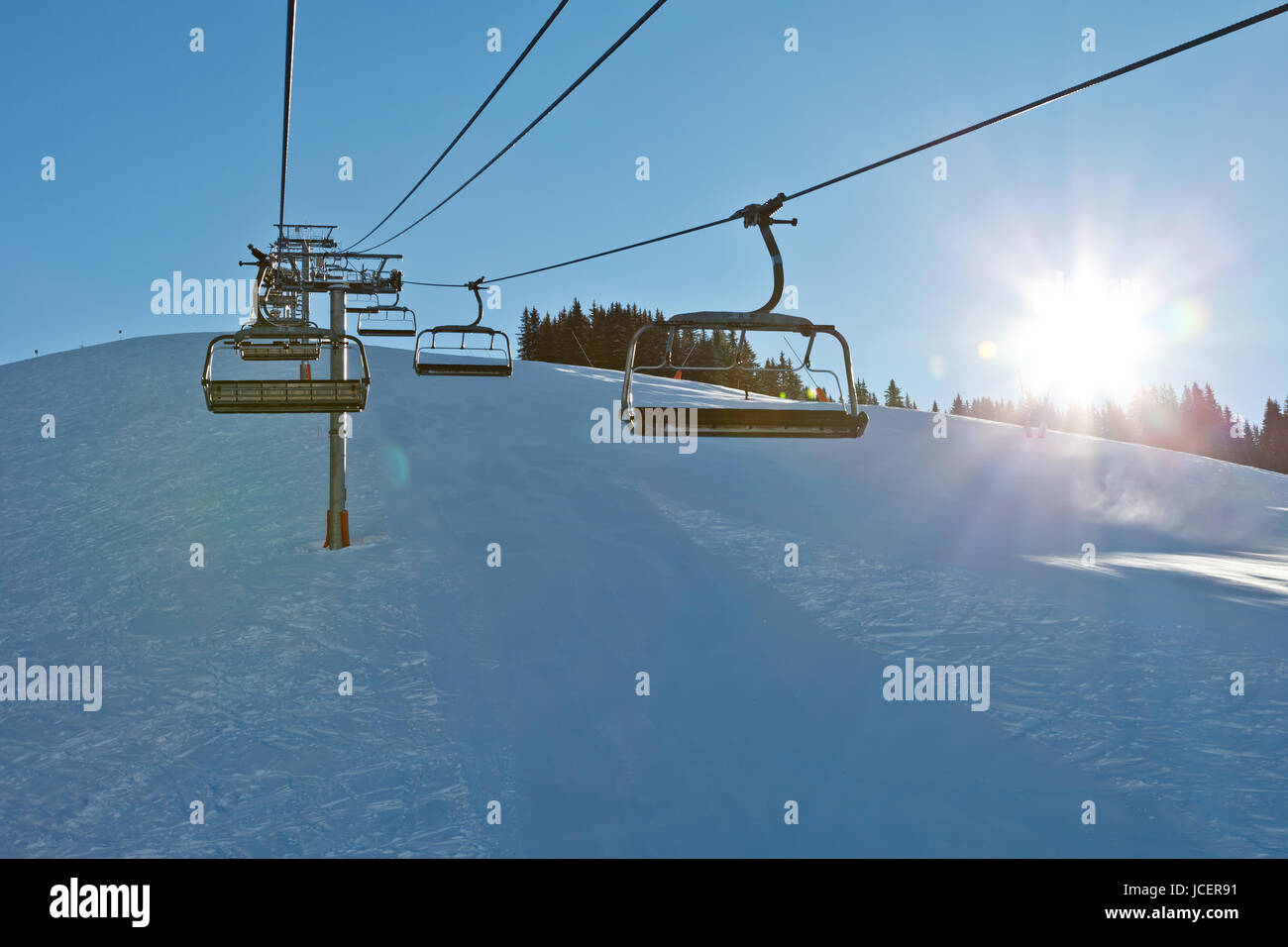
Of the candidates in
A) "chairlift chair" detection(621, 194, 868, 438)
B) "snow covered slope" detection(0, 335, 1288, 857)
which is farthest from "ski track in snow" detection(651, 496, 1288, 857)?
"chairlift chair" detection(621, 194, 868, 438)

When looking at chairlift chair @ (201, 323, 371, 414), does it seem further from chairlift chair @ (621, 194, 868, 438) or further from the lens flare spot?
the lens flare spot

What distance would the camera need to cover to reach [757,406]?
626 cm

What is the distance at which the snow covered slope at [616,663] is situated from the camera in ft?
33.2

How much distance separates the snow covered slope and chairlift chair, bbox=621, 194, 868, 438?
6041mm

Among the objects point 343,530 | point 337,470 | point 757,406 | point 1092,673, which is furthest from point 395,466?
point 757,406

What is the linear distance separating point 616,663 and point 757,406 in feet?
28.5

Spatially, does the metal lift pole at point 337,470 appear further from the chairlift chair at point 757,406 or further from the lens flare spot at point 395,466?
the chairlift chair at point 757,406

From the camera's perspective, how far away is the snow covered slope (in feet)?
33.2

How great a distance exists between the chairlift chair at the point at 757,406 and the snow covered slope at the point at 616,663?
19.8ft

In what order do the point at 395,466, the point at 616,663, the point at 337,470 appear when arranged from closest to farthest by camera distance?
the point at 616,663, the point at 337,470, the point at 395,466

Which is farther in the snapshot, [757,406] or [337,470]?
[337,470]

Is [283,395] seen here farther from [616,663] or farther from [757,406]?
[616,663]
